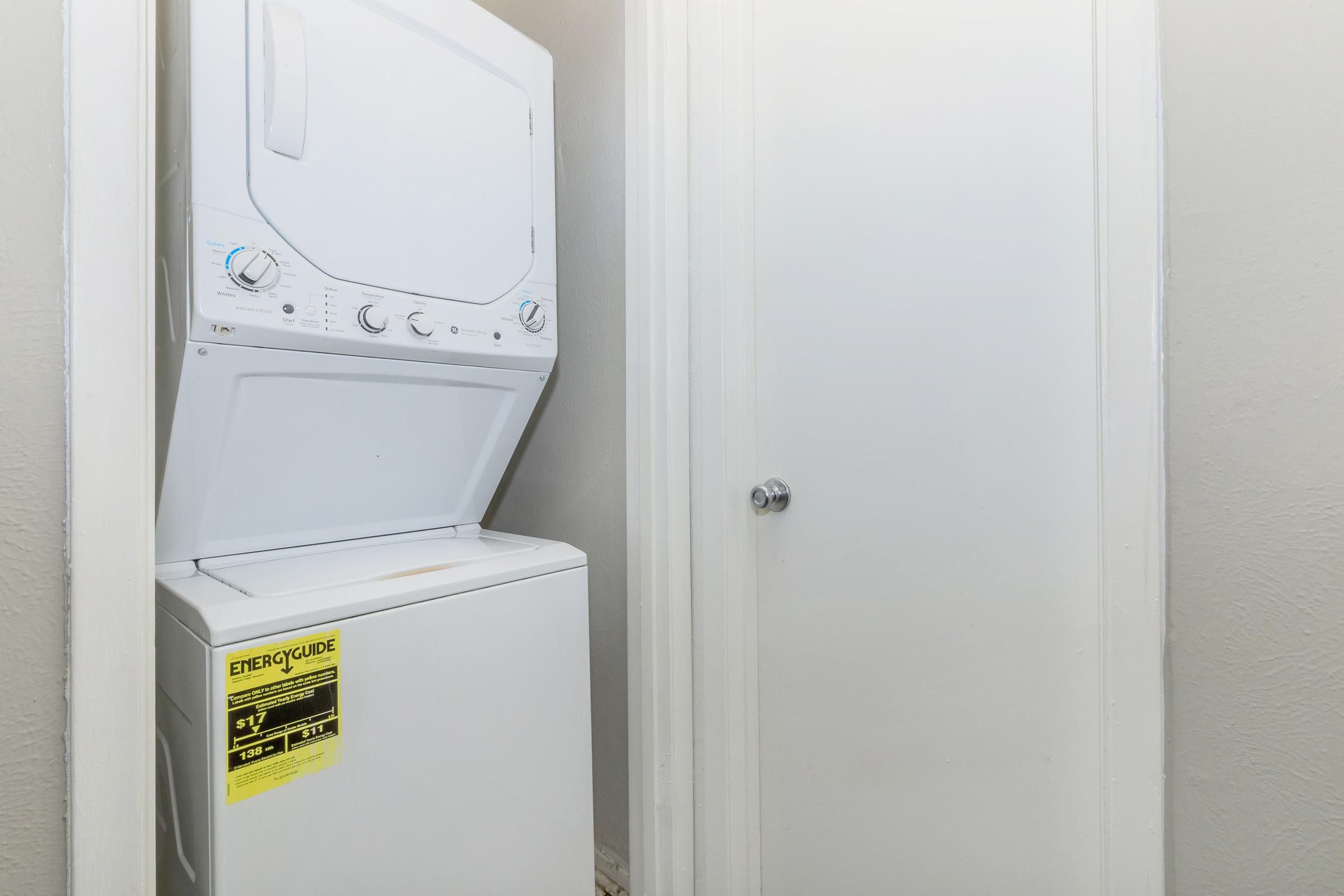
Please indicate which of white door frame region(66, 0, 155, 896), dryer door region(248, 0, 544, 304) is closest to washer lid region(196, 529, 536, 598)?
white door frame region(66, 0, 155, 896)

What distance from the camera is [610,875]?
131 centimetres

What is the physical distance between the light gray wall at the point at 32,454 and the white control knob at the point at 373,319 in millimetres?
350

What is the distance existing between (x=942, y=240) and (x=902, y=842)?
95 centimetres

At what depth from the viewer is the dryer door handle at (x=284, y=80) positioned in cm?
84

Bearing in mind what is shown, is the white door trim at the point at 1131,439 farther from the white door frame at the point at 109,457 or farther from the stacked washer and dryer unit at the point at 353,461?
the white door frame at the point at 109,457

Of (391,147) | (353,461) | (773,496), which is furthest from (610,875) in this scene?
(391,147)

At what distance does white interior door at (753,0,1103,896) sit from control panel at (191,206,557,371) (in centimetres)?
48

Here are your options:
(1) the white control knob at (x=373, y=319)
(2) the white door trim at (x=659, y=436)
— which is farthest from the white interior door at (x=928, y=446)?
(1) the white control knob at (x=373, y=319)

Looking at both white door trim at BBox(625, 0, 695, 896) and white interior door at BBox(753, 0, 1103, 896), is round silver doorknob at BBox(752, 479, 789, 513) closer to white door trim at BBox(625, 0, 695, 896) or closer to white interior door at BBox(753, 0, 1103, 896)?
white interior door at BBox(753, 0, 1103, 896)

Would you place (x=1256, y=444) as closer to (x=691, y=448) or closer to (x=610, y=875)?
(x=691, y=448)

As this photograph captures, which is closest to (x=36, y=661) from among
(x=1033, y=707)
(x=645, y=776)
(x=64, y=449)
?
(x=64, y=449)

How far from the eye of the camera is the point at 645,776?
123cm

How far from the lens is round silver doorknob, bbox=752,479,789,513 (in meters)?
1.17

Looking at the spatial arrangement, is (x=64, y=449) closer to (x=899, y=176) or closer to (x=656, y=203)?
(x=656, y=203)
